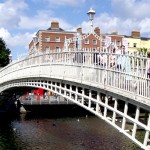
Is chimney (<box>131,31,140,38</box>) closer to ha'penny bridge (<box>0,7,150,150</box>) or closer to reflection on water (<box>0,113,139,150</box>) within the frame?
reflection on water (<box>0,113,139,150</box>)

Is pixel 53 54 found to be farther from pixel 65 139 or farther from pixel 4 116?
pixel 4 116

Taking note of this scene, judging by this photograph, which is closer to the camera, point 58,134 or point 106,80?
point 106,80

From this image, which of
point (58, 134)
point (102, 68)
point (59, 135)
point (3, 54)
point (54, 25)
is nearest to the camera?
point (102, 68)

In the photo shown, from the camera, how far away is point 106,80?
15.7m

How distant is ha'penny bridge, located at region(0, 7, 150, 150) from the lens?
1373 centimetres

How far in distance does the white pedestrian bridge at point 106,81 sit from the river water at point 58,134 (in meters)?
4.02

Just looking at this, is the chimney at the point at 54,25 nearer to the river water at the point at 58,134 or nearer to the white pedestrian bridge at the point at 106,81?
the river water at the point at 58,134

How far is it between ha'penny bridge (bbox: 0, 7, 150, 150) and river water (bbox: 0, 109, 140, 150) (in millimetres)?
4779

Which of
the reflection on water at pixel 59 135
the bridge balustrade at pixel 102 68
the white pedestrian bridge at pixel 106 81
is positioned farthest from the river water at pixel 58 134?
the bridge balustrade at pixel 102 68

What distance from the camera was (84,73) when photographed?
1781 cm

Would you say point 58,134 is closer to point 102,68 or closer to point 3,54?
point 102,68

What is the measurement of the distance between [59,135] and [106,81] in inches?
629

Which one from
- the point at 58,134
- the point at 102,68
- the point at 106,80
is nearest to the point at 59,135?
the point at 58,134

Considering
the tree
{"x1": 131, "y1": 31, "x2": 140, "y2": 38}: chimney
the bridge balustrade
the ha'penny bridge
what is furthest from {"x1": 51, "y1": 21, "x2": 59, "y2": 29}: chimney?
the bridge balustrade
